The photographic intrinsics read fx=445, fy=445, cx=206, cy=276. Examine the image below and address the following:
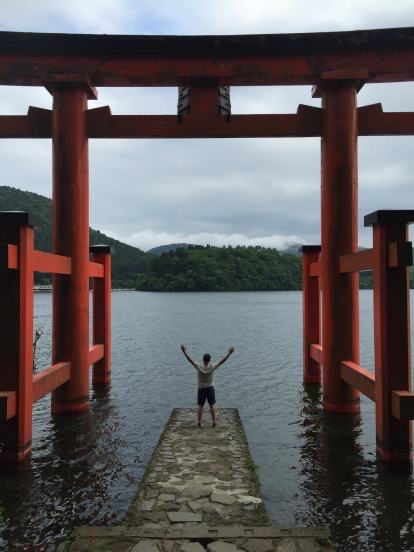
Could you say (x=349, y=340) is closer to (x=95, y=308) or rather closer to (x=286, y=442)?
(x=286, y=442)

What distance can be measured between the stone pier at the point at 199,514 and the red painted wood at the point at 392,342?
2323 mm

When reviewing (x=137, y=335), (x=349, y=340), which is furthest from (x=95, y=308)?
(x=137, y=335)

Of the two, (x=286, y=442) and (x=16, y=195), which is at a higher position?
(x=16, y=195)

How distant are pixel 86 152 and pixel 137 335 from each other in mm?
22748

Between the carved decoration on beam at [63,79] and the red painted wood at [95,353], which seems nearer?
the carved decoration on beam at [63,79]

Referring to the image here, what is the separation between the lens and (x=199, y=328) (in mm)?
37719

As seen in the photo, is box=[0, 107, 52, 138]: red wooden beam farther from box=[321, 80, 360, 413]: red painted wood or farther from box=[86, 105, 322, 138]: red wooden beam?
box=[321, 80, 360, 413]: red painted wood

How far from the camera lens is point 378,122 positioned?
33.2 ft

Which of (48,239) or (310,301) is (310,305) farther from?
(48,239)

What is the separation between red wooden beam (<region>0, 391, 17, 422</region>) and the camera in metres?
6.74

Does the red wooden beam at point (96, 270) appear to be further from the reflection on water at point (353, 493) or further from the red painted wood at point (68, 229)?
the reflection on water at point (353, 493)

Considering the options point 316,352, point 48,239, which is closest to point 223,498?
point 316,352

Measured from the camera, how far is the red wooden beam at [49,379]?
26.0 feet

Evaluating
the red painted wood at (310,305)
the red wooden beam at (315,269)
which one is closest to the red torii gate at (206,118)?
the red wooden beam at (315,269)
